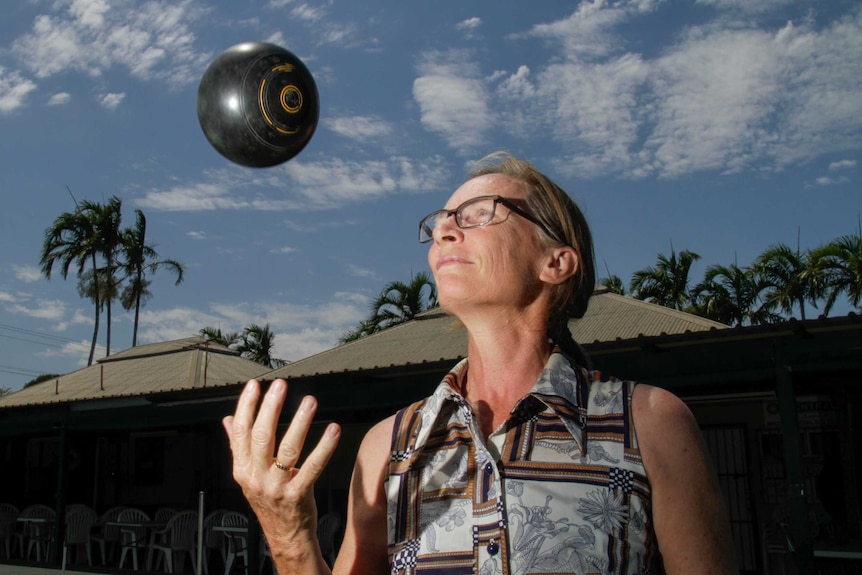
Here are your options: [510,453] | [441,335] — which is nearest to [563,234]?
[510,453]

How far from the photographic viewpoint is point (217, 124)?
11.8ft

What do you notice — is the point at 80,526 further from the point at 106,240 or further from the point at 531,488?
the point at 106,240

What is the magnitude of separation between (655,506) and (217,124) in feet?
9.68

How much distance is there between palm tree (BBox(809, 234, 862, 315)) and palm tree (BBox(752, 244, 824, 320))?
2.98 ft

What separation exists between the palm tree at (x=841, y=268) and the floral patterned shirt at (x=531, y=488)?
17.4 m

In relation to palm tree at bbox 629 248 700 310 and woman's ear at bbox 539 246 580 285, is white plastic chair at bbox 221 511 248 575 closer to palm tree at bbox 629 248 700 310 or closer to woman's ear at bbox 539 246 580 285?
woman's ear at bbox 539 246 580 285

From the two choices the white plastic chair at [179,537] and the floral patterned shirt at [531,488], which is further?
the white plastic chair at [179,537]

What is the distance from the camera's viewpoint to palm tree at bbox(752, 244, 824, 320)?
18.9 metres

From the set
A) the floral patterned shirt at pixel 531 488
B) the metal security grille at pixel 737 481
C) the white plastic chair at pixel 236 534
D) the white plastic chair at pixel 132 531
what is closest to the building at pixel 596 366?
the metal security grille at pixel 737 481

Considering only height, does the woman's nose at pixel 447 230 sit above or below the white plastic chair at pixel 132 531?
above

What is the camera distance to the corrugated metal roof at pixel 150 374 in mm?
13148

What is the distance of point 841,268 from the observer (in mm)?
16922

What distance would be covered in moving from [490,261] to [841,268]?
58.6 feet

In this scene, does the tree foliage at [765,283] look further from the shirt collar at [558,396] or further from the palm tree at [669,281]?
the shirt collar at [558,396]
